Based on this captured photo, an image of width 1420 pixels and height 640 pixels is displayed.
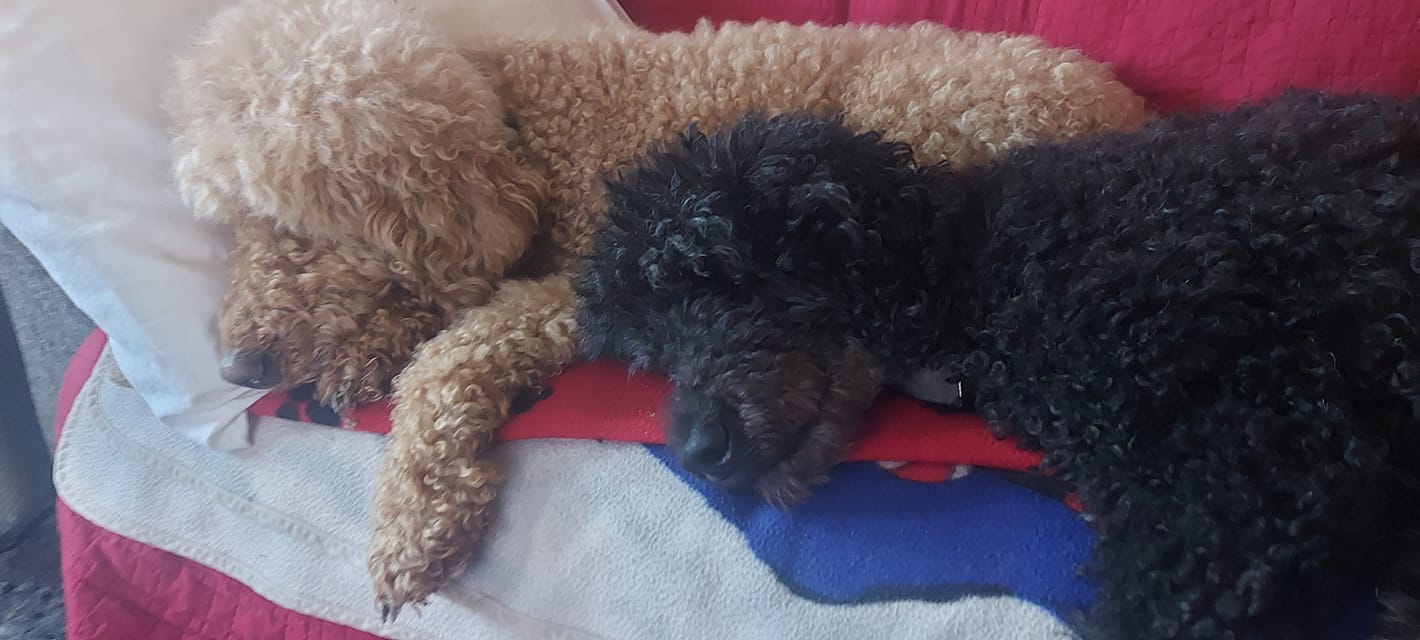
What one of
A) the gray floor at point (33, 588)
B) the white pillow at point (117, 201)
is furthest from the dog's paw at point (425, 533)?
the gray floor at point (33, 588)

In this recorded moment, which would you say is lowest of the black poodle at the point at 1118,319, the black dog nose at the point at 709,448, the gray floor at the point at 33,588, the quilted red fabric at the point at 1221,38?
the gray floor at the point at 33,588

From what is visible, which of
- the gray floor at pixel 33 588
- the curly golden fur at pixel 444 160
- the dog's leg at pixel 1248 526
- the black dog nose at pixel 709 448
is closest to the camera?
the dog's leg at pixel 1248 526

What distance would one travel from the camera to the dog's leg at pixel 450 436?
0.95 metres

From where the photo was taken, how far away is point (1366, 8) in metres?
A: 1.10

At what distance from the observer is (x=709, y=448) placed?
0.86m

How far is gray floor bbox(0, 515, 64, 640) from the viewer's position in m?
1.52

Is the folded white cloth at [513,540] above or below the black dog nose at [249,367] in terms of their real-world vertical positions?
below

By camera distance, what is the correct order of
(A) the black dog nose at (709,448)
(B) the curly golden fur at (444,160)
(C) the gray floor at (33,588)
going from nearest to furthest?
(A) the black dog nose at (709,448) < (B) the curly golden fur at (444,160) < (C) the gray floor at (33,588)

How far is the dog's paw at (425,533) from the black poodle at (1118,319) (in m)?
0.20

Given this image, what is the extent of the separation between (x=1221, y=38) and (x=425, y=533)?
3.82ft

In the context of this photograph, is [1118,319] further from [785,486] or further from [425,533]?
[425,533]

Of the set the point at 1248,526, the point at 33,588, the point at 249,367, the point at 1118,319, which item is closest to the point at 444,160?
the point at 249,367

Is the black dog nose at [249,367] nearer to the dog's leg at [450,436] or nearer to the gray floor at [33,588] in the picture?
the dog's leg at [450,436]

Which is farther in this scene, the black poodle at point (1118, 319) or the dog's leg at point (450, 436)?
the dog's leg at point (450, 436)
